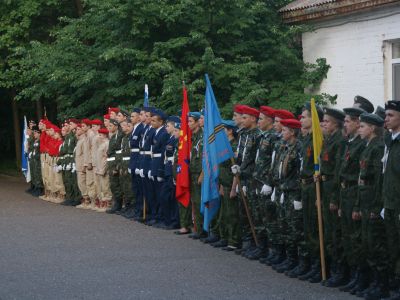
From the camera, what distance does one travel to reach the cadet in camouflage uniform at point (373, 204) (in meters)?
8.91

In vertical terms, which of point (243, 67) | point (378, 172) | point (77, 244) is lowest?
point (77, 244)

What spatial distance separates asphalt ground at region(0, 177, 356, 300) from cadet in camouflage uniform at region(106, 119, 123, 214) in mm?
1676

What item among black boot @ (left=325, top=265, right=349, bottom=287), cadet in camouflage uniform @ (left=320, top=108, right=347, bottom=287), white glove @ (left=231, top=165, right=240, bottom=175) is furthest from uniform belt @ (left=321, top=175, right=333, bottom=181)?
white glove @ (left=231, top=165, right=240, bottom=175)

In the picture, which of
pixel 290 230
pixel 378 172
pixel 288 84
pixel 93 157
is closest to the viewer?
pixel 378 172

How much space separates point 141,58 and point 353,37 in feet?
A: 16.0

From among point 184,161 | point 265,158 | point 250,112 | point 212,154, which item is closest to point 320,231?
point 265,158

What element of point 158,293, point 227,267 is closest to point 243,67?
point 227,267

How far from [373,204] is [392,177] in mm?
535

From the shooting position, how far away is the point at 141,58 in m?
20.2

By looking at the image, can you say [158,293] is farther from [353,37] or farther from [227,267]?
[353,37]

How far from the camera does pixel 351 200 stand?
9.30 m

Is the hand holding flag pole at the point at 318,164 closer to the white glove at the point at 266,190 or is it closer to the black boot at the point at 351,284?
the black boot at the point at 351,284

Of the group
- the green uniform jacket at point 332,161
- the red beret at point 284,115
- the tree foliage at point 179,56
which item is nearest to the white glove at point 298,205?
the green uniform jacket at point 332,161

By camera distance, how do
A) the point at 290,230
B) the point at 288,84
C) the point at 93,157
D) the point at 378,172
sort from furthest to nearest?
the point at 288,84
the point at 93,157
the point at 290,230
the point at 378,172
